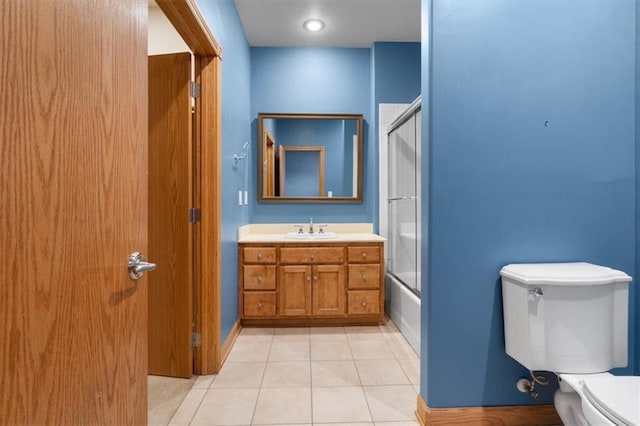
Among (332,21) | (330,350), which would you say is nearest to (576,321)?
(330,350)

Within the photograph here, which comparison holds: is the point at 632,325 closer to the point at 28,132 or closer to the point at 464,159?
the point at 464,159

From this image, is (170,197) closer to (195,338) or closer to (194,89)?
(194,89)

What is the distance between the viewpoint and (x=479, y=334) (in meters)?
1.52

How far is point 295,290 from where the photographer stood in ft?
9.12

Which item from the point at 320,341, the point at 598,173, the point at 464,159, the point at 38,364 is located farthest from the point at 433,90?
the point at 320,341

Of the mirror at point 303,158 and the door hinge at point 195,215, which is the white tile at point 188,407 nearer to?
the door hinge at point 195,215

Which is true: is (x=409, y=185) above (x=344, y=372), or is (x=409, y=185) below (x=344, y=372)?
above

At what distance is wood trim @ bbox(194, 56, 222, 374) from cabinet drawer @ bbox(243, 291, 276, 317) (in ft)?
2.37

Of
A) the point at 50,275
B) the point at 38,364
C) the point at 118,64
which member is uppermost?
the point at 118,64

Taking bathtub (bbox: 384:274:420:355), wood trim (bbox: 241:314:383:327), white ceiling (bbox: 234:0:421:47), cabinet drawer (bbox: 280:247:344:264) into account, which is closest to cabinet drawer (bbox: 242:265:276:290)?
cabinet drawer (bbox: 280:247:344:264)

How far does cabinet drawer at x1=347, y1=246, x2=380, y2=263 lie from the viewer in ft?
9.23

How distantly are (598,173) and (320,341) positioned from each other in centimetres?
206

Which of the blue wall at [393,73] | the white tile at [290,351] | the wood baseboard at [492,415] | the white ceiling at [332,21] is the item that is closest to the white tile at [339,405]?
the wood baseboard at [492,415]

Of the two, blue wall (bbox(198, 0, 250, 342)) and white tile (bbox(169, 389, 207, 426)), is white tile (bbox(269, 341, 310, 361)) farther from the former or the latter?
white tile (bbox(169, 389, 207, 426))
